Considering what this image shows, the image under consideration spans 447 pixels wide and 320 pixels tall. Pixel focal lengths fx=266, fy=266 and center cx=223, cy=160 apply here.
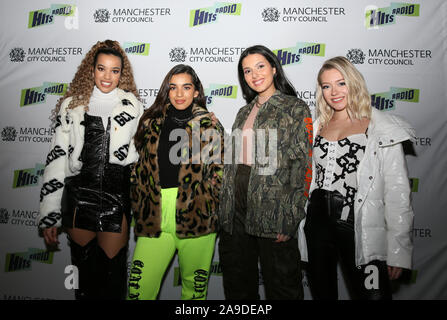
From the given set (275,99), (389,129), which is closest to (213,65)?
(275,99)

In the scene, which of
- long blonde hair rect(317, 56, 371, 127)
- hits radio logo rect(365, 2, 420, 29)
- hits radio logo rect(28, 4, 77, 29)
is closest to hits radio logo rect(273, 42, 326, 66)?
hits radio logo rect(365, 2, 420, 29)

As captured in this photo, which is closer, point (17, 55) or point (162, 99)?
point (162, 99)

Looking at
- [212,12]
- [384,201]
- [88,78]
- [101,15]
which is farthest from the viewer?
[101,15]

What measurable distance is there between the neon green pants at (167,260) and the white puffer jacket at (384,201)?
1.06m

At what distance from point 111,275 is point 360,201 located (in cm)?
186

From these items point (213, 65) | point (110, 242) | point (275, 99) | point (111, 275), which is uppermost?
point (213, 65)

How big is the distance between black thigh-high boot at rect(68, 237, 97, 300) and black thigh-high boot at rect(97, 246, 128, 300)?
0.05m

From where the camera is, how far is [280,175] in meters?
1.76

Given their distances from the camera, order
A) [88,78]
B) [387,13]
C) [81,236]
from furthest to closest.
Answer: [387,13] < [88,78] < [81,236]

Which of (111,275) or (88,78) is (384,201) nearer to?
(111,275)

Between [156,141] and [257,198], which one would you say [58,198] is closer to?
[156,141]

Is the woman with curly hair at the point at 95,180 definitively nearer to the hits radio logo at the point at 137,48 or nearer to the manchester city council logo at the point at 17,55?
the hits radio logo at the point at 137,48

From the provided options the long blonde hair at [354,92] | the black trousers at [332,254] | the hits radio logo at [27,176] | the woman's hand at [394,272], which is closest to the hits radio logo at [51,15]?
the hits radio logo at [27,176]
